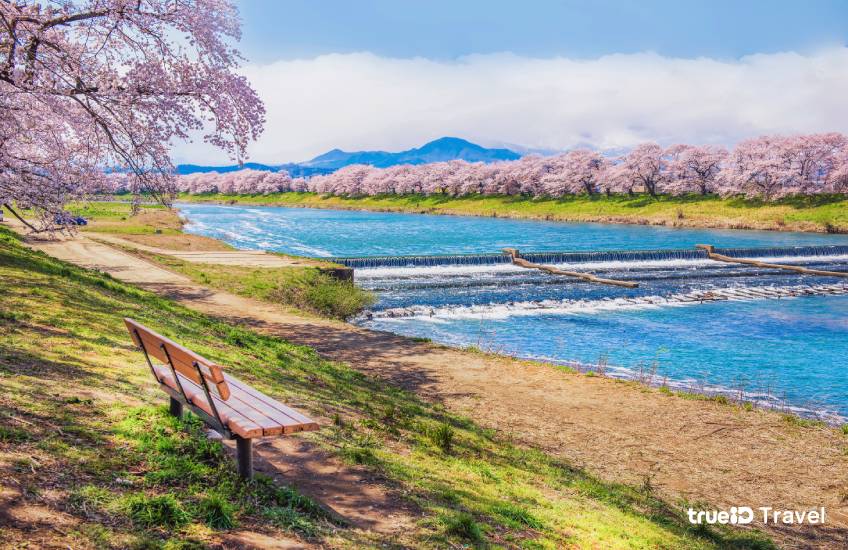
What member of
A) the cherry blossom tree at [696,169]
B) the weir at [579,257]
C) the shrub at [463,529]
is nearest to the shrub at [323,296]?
the weir at [579,257]

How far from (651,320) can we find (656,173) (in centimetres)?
8401

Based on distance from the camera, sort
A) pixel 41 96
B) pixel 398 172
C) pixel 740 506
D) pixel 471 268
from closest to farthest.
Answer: pixel 740 506 < pixel 41 96 < pixel 471 268 < pixel 398 172

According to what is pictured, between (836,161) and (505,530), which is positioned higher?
(836,161)

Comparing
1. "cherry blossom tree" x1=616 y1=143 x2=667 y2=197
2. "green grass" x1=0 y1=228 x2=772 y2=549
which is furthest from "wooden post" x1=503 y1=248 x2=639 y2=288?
"cherry blossom tree" x1=616 y1=143 x2=667 y2=197

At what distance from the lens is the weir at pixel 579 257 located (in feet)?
133

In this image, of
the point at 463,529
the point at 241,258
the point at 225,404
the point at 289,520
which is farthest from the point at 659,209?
the point at 289,520

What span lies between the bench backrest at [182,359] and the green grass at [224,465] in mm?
939

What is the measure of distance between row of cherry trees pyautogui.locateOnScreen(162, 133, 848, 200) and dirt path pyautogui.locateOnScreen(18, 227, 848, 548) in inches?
3094

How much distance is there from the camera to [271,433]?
5.98 metres

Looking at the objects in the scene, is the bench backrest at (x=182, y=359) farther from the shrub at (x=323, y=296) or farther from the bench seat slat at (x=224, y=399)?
the shrub at (x=323, y=296)

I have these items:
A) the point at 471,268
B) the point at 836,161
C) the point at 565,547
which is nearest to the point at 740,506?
the point at 565,547

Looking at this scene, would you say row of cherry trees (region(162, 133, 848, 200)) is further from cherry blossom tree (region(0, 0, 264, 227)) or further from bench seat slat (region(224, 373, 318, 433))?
bench seat slat (region(224, 373, 318, 433))

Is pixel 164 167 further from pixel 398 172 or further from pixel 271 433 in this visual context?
pixel 398 172

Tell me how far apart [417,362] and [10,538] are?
13.0 m
